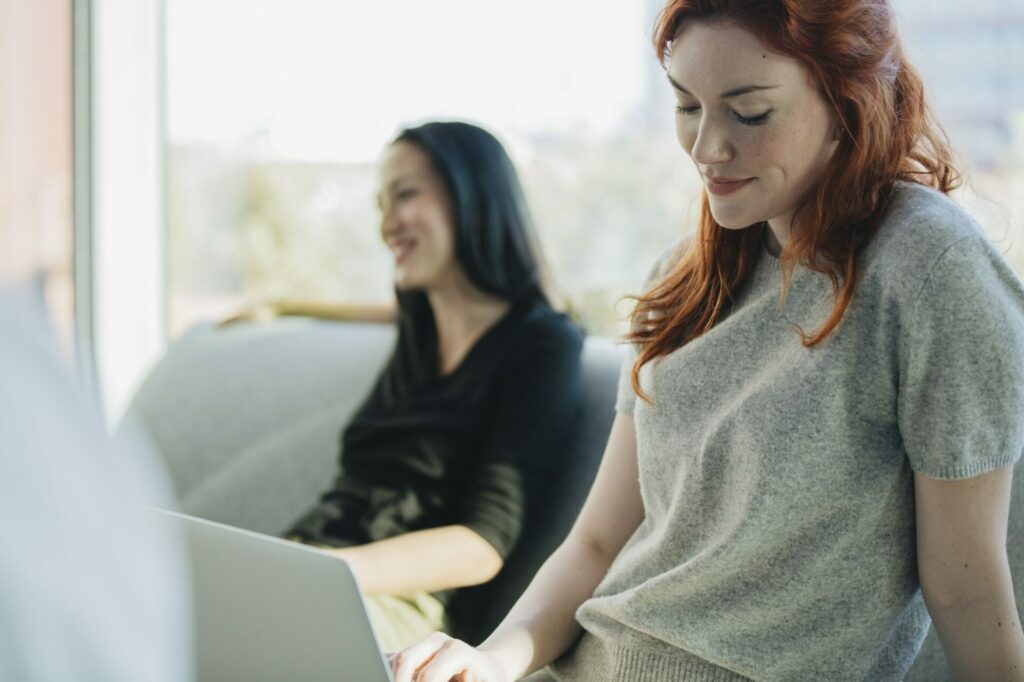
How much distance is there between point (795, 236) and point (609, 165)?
5.78 ft

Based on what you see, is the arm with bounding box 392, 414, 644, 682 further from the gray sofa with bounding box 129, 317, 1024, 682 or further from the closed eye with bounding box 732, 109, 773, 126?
the gray sofa with bounding box 129, 317, 1024, 682

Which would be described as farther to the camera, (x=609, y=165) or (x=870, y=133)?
(x=609, y=165)

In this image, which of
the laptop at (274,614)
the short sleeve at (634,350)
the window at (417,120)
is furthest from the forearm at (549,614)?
the window at (417,120)

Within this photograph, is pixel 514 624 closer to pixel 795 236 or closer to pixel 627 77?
pixel 795 236

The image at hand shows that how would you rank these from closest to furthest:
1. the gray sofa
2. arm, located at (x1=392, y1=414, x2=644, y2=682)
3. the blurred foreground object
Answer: the blurred foreground object → arm, located at (x1=392, y1=414, x2=644, y2=682) → the gray sofa

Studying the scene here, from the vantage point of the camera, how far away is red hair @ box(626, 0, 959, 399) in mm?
902

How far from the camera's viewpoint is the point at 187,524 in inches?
29.9

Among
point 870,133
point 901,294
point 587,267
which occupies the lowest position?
point 587,267

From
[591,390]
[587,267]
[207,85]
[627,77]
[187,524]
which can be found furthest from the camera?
[207,85]

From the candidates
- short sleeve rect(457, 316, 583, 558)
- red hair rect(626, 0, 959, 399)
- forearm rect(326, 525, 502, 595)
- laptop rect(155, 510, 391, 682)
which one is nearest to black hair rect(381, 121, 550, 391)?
short sleeve rect(457, 316, 583, 558)

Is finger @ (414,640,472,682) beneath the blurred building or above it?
beneath

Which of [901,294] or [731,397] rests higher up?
[901,294]

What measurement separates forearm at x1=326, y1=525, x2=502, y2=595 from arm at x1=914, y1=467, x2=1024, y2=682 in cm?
76

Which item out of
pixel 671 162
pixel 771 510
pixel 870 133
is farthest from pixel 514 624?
pixel 671 162
